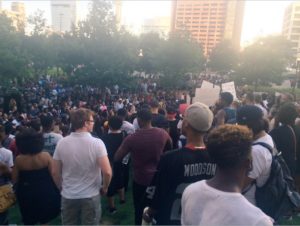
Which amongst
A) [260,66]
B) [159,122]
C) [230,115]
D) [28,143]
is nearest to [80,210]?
[28,143]

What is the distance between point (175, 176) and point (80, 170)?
1297 millimetres

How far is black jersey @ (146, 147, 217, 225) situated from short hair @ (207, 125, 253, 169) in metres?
0.67

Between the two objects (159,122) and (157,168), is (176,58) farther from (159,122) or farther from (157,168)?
(157,168)

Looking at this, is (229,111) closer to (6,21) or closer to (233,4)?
(6,21)

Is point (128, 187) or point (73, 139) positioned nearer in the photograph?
point (73, 139)

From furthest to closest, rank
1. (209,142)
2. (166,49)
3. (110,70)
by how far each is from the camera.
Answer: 1. (166,49)
2. (110,70)
3. (209,142)

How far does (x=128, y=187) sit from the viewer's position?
6.41m

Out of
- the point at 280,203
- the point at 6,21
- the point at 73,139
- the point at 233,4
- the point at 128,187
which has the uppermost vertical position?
the point at 233,4

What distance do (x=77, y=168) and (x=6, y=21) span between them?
1662 cm

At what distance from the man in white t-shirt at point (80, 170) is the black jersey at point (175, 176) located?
999 mm

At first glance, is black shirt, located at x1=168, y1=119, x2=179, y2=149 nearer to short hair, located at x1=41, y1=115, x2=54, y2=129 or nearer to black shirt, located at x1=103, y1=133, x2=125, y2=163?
black shirt, located at x1=103, y1=133, x2=125, y2=163

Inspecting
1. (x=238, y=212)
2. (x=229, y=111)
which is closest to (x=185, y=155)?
(x=238, y=212)

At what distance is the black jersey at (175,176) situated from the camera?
2553 mm

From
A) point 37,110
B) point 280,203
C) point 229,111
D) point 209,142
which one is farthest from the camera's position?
point 37,110
